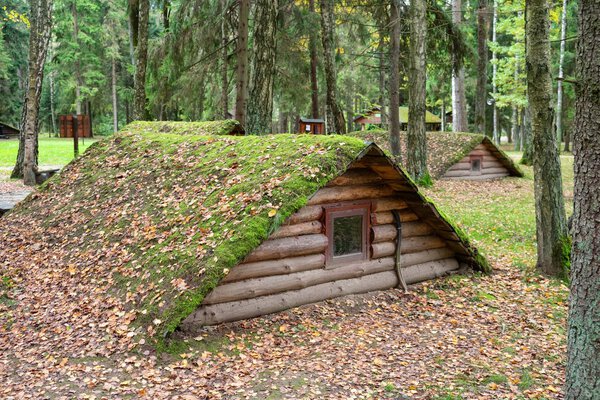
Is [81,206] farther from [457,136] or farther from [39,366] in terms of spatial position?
[457,136]

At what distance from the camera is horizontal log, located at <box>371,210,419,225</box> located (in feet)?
31.4

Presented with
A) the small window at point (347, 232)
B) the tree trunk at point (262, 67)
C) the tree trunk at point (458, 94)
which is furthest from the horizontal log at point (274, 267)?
the tree trunk at point (458, 94)

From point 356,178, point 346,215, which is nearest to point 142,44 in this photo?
point 356,178

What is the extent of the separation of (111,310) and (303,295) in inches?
113

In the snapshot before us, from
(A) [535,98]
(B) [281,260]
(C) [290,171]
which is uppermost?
(A) [535,98]

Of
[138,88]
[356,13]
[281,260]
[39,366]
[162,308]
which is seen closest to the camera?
[39,366]

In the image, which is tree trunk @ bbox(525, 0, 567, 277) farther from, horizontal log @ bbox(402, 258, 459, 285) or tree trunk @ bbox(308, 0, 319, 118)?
tree trunk @ bbox(308, 0, 319, 118)

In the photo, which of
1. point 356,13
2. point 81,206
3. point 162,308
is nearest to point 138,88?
point 81,206

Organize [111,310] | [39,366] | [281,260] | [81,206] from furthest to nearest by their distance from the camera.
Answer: [81,206] < [281,260] < [111,310] < [39,366]

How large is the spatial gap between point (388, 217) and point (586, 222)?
A: 5.29 metres

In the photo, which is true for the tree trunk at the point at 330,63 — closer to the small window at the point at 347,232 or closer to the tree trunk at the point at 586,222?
the small window at the point at 347,232

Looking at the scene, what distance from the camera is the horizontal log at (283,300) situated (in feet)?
25.2

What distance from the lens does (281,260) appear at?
8.51 metres

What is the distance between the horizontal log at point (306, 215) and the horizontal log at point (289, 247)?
Answer: 0.26m
